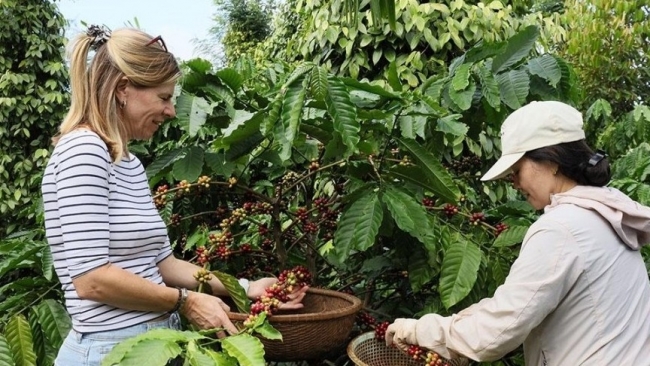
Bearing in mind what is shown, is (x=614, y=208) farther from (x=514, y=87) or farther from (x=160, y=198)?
(x=160, y=198)

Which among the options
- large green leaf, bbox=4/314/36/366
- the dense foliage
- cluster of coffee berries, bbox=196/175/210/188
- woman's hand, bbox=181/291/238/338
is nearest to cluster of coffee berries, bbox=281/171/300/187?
cluster of coffee berries, bbox=196/175/210/188

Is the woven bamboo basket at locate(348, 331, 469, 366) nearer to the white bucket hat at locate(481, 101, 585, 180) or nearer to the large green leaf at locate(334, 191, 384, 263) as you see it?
the large green leaf at locate(334, 191, 384, 263)

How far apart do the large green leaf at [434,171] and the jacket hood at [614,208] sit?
37cm

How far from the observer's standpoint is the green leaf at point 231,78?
5.99ft

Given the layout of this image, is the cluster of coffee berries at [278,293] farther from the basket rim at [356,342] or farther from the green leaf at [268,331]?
the basket rim at [356,342]

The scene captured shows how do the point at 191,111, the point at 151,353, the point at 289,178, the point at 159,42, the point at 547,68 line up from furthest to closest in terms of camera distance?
1. the point at 289,178
2. the point at 547,68
3. the point at 191,111
4. the point at 159,42
5. the point at 151,353

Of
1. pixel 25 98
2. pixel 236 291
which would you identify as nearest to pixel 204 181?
pixel 236 291

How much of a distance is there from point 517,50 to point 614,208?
808 mm

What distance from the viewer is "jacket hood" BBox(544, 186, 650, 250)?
1.33m

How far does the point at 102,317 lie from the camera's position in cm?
131

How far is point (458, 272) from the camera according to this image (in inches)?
65.4

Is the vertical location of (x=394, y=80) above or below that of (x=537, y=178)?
above

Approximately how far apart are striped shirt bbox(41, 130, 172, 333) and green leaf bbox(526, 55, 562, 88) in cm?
123

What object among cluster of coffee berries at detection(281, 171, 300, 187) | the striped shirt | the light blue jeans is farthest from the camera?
cluster of coffee berries at detection(281, 171, 300, 187)
